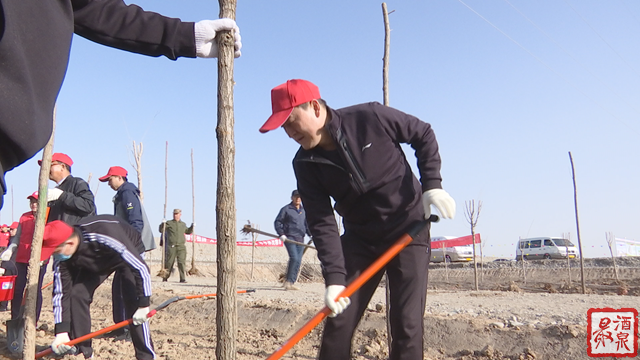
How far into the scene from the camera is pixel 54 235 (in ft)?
13.1

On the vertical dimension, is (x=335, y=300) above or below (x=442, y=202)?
below

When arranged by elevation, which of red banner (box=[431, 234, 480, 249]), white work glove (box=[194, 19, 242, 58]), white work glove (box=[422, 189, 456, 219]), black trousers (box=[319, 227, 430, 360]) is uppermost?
white work glove (box=[194, 19, 242, 58])

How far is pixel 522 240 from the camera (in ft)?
80.5

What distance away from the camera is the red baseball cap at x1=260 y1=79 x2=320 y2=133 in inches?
94.3

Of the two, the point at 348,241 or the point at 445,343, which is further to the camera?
the point at 445,343

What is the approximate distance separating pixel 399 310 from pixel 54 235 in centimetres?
285

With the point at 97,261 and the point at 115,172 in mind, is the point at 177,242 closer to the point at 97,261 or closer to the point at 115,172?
the point at 115,172

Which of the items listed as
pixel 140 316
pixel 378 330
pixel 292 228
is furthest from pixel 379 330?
pixel 292 228

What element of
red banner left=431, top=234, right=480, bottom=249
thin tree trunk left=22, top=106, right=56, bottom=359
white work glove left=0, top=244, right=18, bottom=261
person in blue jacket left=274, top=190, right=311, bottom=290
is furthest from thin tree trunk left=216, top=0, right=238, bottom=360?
red banner left=431, top=234, right=480, bottom=249

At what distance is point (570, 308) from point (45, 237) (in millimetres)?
5455

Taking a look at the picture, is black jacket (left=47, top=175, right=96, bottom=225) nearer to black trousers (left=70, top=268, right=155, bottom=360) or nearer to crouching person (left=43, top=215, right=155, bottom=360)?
crouching person (left=43, top=215, right=155, bottom=360)

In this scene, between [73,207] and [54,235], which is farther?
[73,207]

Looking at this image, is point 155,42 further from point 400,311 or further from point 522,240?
point 522,240

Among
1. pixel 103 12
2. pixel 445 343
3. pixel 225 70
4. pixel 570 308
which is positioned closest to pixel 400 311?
pixel 225 70
